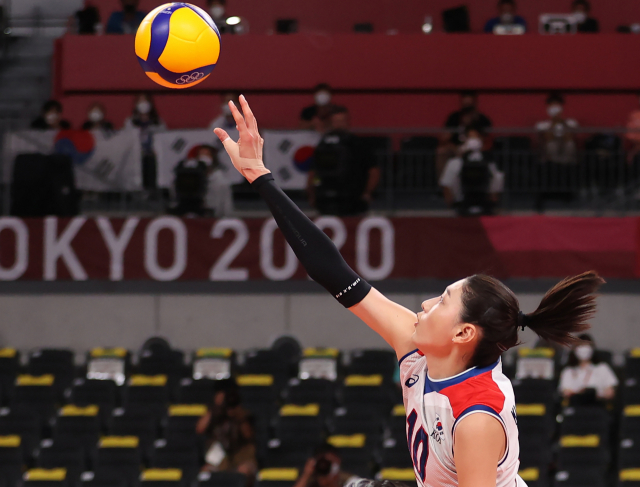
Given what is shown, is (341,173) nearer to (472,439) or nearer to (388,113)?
(388,113)

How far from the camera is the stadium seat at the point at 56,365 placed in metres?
10.9

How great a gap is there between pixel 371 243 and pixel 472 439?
8822 millimetres

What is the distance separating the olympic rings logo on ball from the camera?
428 cm

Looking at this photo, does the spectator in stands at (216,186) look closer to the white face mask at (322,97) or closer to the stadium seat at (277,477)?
the white face mask at (322,97)

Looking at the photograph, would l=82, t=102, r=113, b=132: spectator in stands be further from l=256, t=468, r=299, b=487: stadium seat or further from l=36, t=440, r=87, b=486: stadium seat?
l=256, t=468, r=299, b=487: stadium seat

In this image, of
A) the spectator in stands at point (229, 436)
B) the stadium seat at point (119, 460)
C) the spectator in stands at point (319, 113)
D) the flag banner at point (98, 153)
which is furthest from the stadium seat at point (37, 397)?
the spectator in stands at point (319, 113)

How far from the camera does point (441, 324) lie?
2.53m

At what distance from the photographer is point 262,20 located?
1673 centimetres

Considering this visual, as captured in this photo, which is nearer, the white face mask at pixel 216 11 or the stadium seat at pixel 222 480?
the stadium seat at pixel 222 480

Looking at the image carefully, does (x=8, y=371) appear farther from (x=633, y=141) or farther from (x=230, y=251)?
(x=633, y=141)

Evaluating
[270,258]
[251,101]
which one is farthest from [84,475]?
[251,101]

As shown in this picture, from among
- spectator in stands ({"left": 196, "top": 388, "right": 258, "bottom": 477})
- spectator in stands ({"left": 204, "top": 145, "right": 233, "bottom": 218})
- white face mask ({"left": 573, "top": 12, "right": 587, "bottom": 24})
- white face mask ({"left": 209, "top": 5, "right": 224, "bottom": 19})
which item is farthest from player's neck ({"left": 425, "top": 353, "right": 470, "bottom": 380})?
white face mask ({"left": 573, "top": 12, "right": 587, "bottom": 24})

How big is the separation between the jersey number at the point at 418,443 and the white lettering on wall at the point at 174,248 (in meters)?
8.78

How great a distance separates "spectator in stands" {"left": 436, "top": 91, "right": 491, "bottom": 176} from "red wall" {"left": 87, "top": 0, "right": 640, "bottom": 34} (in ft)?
13.8
